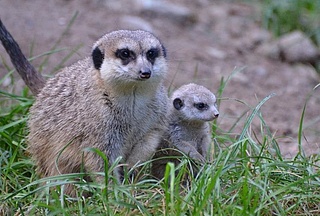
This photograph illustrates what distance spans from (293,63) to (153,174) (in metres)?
4.08

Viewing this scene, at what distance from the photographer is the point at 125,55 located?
179 inches

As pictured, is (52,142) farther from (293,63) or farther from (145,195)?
(293,63)

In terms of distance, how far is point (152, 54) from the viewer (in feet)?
15.1

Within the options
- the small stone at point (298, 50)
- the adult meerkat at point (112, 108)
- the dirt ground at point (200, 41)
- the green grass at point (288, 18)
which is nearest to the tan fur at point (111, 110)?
the adult meerkat at point (112, 108)

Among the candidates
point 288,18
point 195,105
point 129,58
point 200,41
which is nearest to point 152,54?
point 129,58

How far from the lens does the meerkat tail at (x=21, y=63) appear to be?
5.24 meters

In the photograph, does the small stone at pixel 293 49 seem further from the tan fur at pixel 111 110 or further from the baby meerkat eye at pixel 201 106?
the tan fur at pixel 111 110

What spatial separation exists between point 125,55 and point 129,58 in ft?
0.10

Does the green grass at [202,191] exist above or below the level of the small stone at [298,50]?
above

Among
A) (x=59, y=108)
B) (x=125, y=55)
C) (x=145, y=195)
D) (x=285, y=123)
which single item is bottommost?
(x=285, y=123)

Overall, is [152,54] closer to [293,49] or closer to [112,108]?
[112,108]

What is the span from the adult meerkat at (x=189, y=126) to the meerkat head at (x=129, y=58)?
0.41 meters

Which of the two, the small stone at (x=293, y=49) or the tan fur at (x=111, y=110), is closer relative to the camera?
the tan fur at (x=111, y=110)

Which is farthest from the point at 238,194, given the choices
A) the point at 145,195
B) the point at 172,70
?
the point at 172,70
